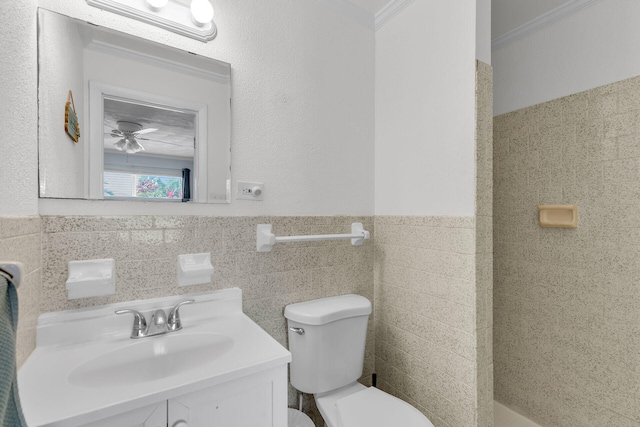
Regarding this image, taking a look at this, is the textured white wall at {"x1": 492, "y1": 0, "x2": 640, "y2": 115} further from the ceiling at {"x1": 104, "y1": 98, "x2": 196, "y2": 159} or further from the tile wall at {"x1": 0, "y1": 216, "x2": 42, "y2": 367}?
the tile wall at {"x1": 0, "y1": 216, "x2": 42, "y2": 367}

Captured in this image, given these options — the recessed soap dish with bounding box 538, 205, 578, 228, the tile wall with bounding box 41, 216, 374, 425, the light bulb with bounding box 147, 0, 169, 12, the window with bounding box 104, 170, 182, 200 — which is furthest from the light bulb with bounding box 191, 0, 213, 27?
the recessed soap dish with bounding box 538, 205, 578, 228

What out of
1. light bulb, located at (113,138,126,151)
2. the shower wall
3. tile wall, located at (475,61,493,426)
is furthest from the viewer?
the shower wall

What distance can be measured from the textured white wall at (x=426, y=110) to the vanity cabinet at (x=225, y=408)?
1.04 metres

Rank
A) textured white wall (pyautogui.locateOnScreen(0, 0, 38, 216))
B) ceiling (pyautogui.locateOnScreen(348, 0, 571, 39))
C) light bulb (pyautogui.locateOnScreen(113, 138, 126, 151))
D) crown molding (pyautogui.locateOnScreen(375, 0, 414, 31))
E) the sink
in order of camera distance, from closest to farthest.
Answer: textured white wall (pyautogui.locateOnScreen(0, 0, 38, 216)), the sink, light bulb (pyautogui.locateOnScreen(113, 138, 126, 151)), crown molding (pyautogui.locateOnScreen(375, 0, 414, 31)), ceiling (pyautogui.locateOnScreen(348, 0, 571, 39))

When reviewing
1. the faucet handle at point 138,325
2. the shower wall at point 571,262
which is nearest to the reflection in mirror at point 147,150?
the faucet handle at point 138,325

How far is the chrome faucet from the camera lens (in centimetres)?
108

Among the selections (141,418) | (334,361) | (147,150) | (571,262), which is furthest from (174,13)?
(571,262)

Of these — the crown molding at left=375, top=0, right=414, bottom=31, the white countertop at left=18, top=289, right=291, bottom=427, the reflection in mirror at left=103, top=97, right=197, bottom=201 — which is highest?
the crown molding at left=375, top=0, right=414, bottom=31

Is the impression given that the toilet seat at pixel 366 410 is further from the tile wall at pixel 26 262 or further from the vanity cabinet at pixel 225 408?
the tile wall at pixel 26 262

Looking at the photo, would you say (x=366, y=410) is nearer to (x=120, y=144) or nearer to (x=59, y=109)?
(x=120, y=144)

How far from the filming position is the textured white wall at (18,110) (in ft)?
2.64

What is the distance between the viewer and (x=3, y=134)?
2.62ft

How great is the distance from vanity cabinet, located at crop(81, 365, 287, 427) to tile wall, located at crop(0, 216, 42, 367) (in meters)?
0.42

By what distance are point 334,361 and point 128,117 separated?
4.48 ft
